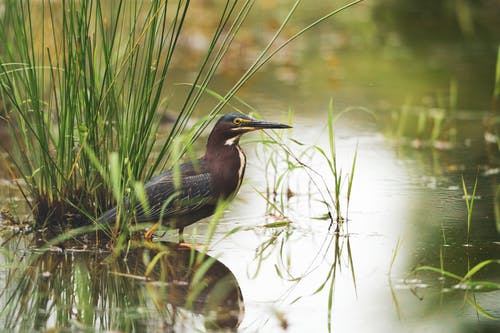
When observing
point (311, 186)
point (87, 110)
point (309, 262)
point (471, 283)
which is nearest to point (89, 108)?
point (87, 110)

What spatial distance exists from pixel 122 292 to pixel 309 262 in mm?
967

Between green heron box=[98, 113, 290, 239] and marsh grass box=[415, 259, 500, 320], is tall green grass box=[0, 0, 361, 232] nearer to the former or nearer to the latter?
green heron box=[98, 113, 290, 239]

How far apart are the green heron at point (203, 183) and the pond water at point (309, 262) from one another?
15 centimetres

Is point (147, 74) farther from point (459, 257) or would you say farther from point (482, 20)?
point (482, 20)

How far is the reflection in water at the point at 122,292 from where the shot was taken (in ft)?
12.3

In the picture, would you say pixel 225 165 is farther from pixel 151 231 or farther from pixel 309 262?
pixel 309 262

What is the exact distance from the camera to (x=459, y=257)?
4.57 meters

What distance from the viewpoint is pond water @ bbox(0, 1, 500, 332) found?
383cm

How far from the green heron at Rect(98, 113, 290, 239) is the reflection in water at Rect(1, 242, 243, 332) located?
18 centimetres

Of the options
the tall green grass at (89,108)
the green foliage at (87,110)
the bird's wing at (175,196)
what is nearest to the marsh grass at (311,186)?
the bird's wing at (175,196)

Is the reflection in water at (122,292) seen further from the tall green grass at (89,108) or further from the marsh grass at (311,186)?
the marsh grass at (311,186)

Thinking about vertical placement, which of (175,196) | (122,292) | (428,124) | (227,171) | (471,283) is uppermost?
(428,124)

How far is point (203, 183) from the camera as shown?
16.2 feet

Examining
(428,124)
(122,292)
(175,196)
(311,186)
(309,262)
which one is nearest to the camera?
(122,292)
